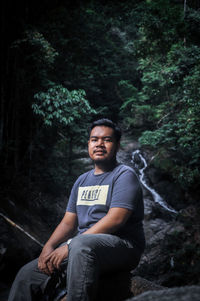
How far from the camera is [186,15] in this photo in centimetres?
729

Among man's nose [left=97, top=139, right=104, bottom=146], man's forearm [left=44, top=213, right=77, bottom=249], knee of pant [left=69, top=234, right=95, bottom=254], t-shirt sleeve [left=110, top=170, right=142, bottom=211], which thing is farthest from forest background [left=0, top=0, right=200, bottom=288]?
knee of pant [left=69, top=234, right=95, bottom=254]

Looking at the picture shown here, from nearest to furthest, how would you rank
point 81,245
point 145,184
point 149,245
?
1. point 81,245
2. point 149,245
3. point 145,184

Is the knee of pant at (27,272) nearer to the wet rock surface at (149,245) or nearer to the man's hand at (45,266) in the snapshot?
the man's hand at (45,266)

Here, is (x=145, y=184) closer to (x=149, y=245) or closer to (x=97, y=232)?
(x=149, y=245)

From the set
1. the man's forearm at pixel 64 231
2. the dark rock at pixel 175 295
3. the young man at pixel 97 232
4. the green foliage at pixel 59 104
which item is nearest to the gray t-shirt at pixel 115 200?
the young man at pixel 97 232

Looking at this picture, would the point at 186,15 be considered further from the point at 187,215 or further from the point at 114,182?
the point at 114,182

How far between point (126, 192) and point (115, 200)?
0.11 metres

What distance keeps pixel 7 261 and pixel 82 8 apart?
11003 millimetres

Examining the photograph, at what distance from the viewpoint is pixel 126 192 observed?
1.88 m

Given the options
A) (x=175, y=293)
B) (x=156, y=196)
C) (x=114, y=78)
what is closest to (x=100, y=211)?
(x=175, y=293)

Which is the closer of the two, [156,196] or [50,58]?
[50,58]

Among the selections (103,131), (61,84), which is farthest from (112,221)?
(61,84)

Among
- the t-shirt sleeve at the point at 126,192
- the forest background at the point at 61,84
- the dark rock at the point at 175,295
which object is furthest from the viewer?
the forest background at the point at 61,84

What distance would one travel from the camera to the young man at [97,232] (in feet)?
4.91
